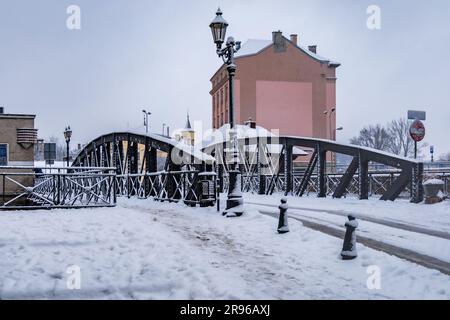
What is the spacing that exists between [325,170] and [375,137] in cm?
5888

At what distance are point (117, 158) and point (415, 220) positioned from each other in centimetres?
1677

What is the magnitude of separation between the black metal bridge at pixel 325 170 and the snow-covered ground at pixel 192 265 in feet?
26.6

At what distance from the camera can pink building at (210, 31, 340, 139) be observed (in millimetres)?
50938

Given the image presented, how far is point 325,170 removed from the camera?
22672 mm

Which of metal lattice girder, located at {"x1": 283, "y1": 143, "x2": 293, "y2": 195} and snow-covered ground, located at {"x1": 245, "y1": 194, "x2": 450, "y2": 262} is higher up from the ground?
metal lattice girder, located at {"x1": 283, "y1": 143, "x2": 293, "y2": 195}

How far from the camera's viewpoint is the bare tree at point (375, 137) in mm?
76000

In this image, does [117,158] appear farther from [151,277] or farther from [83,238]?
[151,277]

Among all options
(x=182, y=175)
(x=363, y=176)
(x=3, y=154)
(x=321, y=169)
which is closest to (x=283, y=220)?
(x=182, y=175)

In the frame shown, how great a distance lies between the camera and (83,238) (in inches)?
315

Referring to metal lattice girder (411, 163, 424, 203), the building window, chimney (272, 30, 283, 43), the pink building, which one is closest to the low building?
Answer: the building window

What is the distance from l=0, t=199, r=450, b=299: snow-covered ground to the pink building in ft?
138

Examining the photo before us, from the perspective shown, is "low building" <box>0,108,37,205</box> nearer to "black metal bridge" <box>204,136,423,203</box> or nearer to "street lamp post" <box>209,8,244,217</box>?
"black metal bridge" <box>204,136,423,203</box>
